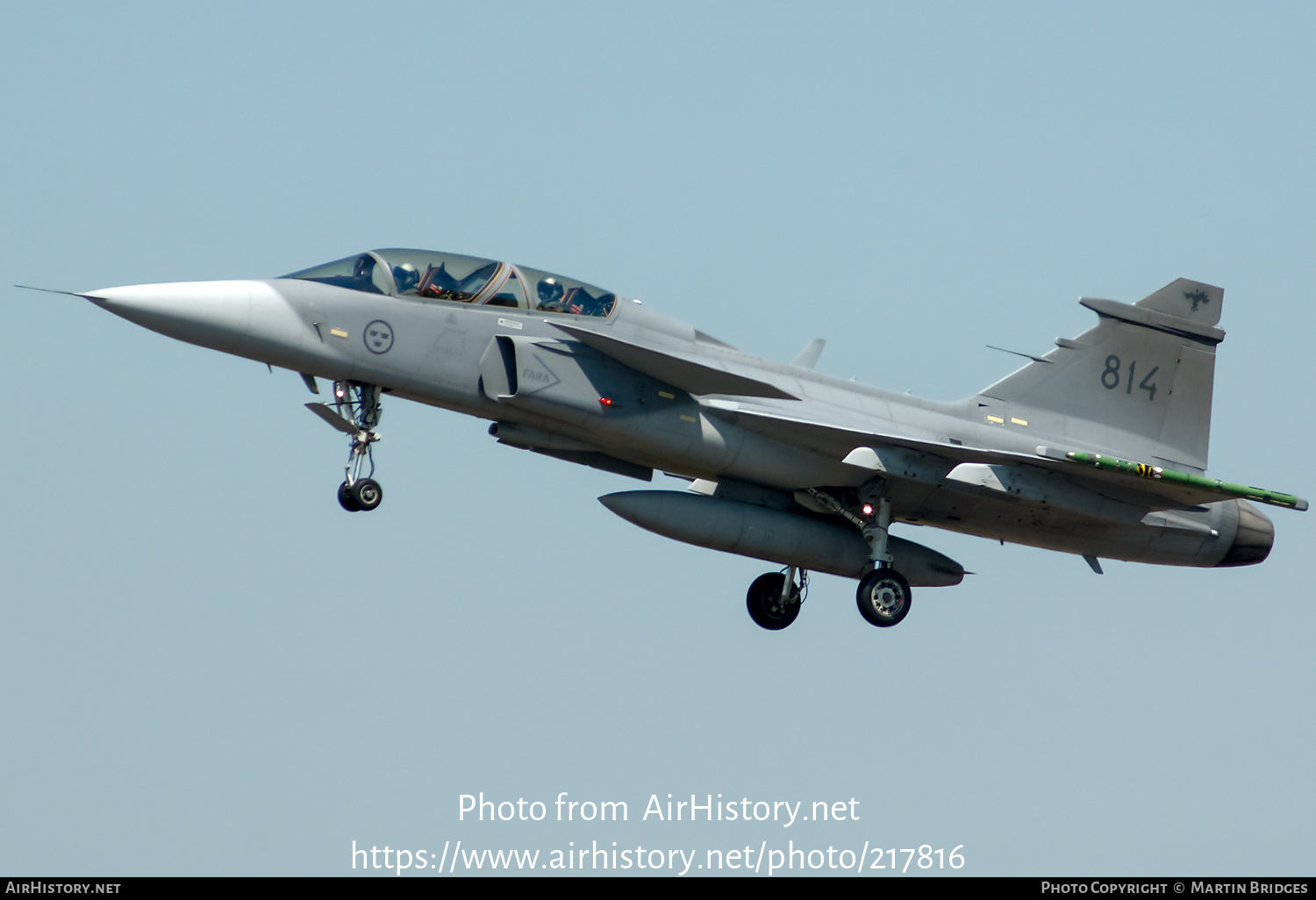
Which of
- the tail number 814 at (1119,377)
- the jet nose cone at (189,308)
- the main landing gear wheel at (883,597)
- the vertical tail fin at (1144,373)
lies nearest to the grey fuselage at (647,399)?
the jet nose cone at (189,308)

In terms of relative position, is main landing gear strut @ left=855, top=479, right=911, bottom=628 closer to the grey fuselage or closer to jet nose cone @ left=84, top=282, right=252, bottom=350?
the grey fuselage

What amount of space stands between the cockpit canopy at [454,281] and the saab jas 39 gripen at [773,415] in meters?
0.02

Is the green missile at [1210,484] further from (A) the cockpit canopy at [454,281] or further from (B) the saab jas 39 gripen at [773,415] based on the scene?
(A) the cockpit canopy at [454,281]

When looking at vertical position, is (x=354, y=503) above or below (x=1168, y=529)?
below

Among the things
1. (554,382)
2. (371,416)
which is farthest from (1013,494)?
(371,416)

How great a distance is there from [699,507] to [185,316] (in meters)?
5.39

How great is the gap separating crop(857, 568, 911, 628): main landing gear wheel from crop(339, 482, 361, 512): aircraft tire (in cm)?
551

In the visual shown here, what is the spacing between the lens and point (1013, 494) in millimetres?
17219

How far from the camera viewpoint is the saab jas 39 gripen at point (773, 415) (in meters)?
15.1

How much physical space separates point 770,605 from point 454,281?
567 centimetres

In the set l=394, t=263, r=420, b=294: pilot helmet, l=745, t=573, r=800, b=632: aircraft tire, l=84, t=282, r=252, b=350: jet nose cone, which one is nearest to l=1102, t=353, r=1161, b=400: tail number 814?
l=745, t=573, r=800, b=632: aircraft tire

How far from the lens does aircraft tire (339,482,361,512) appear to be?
48.7 feet

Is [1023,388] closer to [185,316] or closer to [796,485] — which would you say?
[796,485]

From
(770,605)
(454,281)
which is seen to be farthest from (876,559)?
(454,281)
